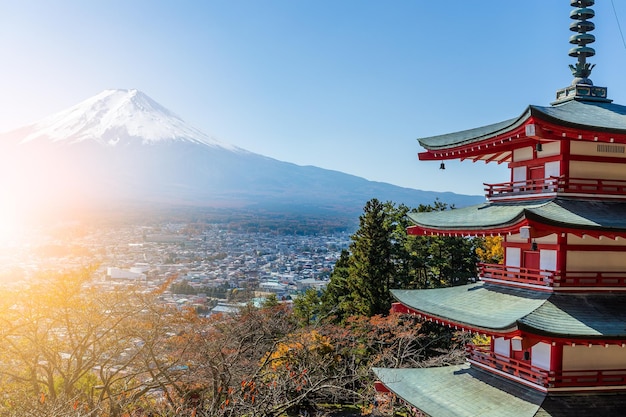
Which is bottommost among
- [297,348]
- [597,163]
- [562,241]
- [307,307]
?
[307,307]

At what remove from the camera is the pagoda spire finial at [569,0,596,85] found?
31.7ft

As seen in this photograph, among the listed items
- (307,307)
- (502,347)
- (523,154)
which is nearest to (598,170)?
(523,154)

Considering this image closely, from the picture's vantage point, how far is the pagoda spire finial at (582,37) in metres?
9.65

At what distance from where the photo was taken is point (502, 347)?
963 centimetres

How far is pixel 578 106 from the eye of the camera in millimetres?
9617

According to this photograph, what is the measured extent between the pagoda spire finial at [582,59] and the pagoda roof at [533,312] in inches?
158

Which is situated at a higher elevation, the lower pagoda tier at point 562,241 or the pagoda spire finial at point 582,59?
the pagoda spire finial at point 582,59

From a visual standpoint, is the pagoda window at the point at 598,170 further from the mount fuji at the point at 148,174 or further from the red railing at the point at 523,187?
the mount fuji at the point at 148,174

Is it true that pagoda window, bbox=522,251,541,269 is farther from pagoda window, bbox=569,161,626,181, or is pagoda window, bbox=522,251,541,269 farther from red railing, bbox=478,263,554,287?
pagoda window, bbox=569,161,626,181

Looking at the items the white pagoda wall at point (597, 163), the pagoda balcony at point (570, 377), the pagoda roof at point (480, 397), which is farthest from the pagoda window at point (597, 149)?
the pagoda roof at point (480, 397)

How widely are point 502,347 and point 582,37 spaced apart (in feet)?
19.9

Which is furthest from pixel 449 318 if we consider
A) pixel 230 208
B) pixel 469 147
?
pixel 230 208

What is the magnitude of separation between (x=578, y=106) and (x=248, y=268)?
43854 millimetres

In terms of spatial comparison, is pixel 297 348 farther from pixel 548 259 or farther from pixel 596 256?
pixel 596 256
